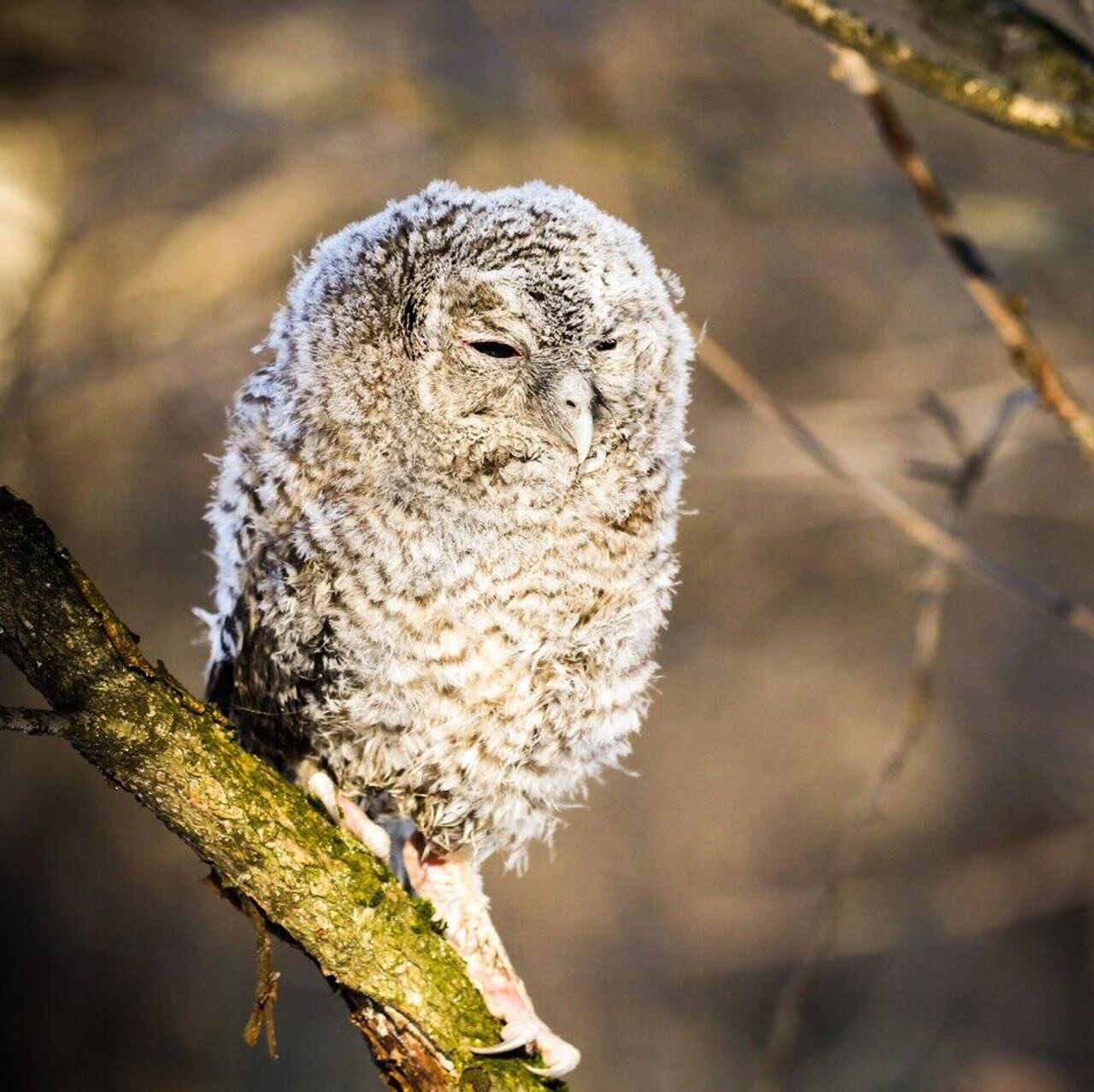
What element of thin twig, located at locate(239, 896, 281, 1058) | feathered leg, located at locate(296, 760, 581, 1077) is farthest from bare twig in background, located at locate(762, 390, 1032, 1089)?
thin twig, located at locate(239, 896, 281, 1058)

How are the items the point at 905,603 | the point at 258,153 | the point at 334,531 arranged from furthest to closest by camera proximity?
the point at 905,603
the point at 258,153
the point at 334,531

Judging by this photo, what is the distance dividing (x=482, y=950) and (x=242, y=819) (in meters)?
0.69

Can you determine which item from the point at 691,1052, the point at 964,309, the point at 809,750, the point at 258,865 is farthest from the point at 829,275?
the point at 258,865

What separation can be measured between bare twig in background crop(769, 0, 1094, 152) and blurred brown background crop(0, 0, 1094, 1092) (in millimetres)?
2490

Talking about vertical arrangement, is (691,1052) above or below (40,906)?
below

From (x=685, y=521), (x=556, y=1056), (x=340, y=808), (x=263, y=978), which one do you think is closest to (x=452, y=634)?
(x=340, y=808)

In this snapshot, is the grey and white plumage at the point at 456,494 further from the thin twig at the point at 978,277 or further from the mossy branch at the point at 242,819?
the thin twig at the point at 978,277

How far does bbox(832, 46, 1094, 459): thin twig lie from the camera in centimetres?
179

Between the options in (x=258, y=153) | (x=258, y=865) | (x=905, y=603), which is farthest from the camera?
(x=905, y=603)

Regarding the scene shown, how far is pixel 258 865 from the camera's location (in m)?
1.42

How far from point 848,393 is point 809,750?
1863mm

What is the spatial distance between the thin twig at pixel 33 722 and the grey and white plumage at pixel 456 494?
496 mm

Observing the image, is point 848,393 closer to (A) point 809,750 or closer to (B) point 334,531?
(A) point 809,750

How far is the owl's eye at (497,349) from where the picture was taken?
161 centimetres
